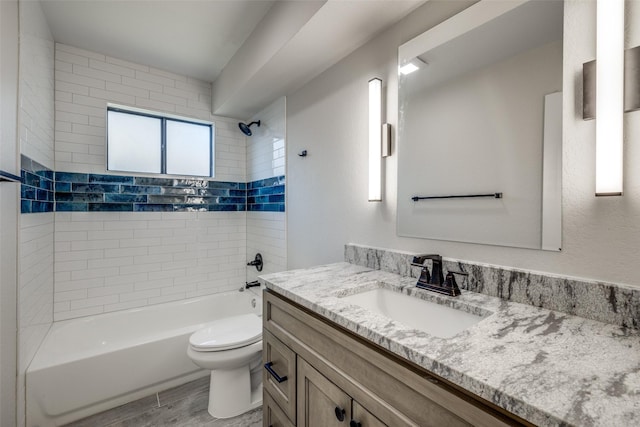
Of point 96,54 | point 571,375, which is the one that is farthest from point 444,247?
point 96,54

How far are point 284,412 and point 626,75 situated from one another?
163cm

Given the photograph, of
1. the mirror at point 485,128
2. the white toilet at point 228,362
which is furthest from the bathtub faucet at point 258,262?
the mirror at point 485,128

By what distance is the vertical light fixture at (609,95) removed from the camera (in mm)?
795

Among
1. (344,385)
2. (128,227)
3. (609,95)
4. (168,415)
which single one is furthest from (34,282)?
(609,95)

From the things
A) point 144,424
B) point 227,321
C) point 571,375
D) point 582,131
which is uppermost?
point 582,131

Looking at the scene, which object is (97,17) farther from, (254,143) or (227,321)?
(227,321)

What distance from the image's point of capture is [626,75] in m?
0.78

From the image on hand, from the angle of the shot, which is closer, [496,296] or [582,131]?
[582,131]

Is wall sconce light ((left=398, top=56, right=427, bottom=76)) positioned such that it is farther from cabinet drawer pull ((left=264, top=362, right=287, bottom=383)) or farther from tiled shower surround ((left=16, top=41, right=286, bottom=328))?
cabinet drawer pull ((left=264, top=362, right=287, bottom=383))

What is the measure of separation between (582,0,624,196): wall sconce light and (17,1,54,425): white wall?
247 cm

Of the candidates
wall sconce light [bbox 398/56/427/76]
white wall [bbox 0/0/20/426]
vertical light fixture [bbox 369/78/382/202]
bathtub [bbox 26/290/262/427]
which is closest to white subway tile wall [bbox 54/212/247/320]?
bathtub [bbox 26/290/262/427]

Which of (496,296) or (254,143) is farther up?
(254,143)

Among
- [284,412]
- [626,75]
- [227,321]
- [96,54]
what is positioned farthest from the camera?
[96,54]

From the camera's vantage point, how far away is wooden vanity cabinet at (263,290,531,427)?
23.7 inches
